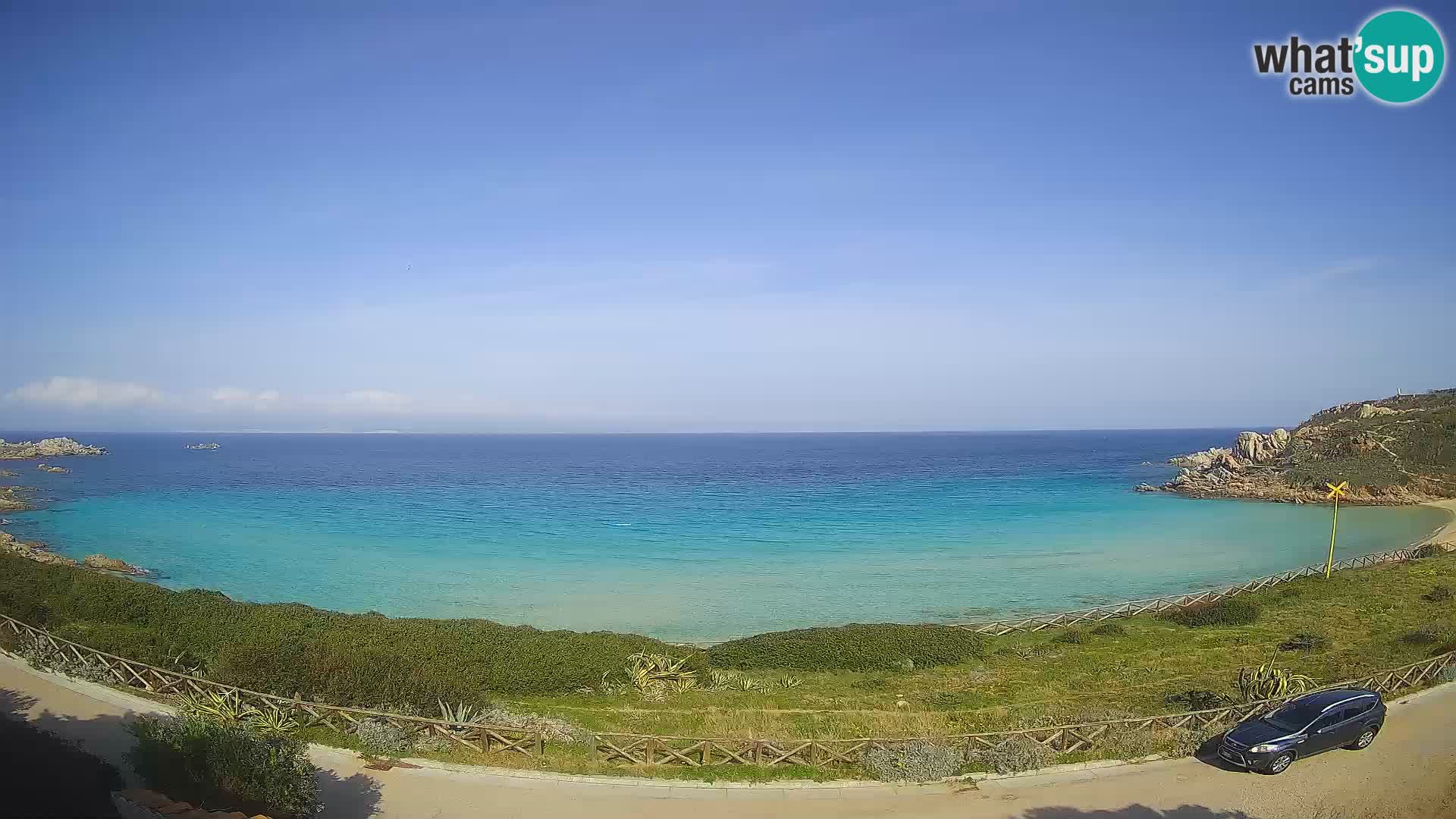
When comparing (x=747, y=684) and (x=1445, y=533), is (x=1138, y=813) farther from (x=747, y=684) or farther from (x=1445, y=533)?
(x=1445, y=533)

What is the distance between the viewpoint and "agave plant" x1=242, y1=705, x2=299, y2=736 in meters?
16.9

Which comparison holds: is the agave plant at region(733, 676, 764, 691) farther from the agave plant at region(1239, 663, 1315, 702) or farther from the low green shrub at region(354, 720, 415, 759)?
the agave plant at region(1239, 663, 1315, 702)

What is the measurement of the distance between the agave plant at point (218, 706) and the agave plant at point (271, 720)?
0.12 m

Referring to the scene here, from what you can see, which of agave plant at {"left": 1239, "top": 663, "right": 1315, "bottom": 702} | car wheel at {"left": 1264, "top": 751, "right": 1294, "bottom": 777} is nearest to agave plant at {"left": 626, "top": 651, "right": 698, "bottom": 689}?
car wheel at {"left": 1264, "top": 751, "right": 1294, "bottom": 777}

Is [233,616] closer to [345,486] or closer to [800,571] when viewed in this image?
[800,571]

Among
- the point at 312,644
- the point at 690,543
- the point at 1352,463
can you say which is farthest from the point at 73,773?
the point at 1352,463

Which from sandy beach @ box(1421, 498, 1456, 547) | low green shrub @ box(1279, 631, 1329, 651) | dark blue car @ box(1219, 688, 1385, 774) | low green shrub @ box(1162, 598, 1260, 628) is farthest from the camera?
sandy beach @ box(1421, 498, 1456, 547)

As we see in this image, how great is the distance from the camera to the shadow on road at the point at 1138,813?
46.1 ft

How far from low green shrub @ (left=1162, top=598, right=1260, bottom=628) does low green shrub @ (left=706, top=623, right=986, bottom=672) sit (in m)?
9.89

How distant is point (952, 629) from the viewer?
31.3m

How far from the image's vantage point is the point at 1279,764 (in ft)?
51.6

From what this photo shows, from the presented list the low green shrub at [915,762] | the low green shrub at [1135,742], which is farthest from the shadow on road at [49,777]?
the low green shrub at [1135,742]

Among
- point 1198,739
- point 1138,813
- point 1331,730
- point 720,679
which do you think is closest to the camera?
point 1138,813

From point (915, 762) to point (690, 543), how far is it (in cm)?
4140
